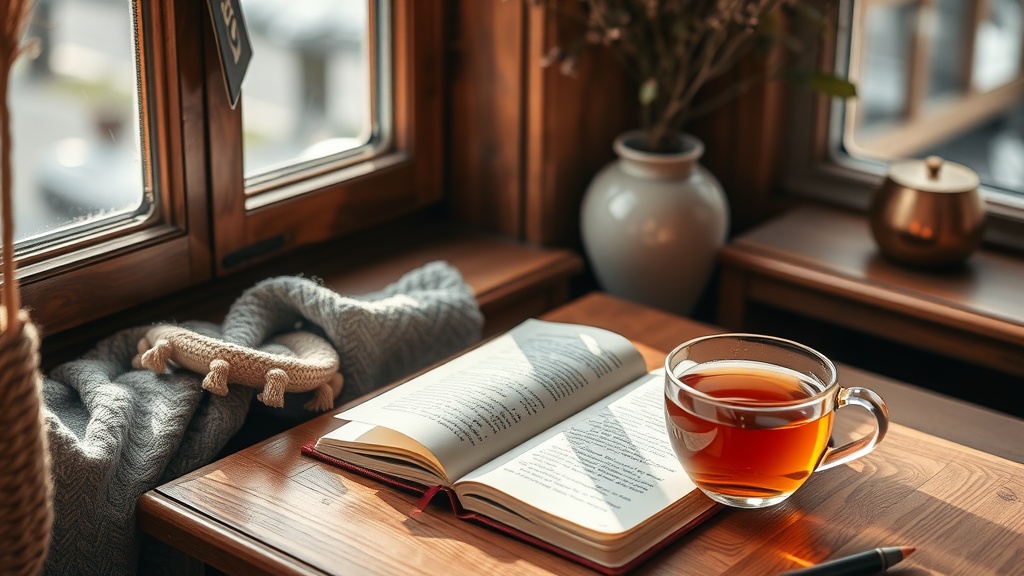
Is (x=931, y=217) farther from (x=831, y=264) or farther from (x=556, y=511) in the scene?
(x=556, y=511)

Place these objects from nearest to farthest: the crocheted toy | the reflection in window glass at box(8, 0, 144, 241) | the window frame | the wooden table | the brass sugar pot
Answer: the wooden table → the crocheted toy → the reflection in window glass at box(8, 0, 144, 241) → the window frame → the brass sugar pot

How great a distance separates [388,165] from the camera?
150cm

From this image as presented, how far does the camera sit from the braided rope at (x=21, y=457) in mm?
772

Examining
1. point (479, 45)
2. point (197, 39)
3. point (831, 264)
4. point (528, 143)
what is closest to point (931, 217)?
point (831, 264)

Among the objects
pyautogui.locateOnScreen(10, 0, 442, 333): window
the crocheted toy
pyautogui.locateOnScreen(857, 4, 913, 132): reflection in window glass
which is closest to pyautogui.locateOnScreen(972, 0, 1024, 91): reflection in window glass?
pyautogui.locateOnScreen(857, 4, 913, 132): reflection in window glass

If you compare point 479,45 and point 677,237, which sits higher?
Result: point 479,45

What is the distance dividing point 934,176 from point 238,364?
901 mm

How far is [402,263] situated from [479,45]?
0.32 metres

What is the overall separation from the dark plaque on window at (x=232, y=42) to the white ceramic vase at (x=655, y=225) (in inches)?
20.2

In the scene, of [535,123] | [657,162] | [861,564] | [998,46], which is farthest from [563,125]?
[998,46]

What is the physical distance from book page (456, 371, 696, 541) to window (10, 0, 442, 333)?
0.49 meters

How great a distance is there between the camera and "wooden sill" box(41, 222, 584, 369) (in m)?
1.31

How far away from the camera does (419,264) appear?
1.48m

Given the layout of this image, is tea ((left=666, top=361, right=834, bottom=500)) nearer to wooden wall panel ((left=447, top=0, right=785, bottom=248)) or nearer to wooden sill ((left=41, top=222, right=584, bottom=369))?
wooden sill ((left=41, top=222, right=584, bottom=369))
